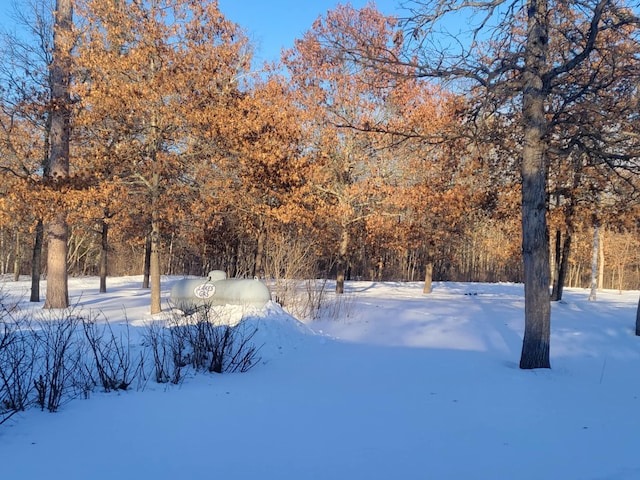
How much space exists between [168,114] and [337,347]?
646 cm

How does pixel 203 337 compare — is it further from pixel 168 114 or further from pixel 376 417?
pixel 168 114

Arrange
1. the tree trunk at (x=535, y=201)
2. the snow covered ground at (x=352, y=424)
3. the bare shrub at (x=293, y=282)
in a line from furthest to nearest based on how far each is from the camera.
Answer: the bare shrub at (x=293, y=282), the tree trunk at (x=535, y=201), the snow covered ground at (x=352, y=424)

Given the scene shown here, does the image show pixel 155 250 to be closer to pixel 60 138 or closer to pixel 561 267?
pixel 60 138

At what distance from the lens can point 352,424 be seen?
4242 millimetres

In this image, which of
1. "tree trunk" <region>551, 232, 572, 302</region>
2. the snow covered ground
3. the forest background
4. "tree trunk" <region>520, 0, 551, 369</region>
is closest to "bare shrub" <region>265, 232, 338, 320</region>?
the forest background

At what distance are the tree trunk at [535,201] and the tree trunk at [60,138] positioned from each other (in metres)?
A: 10.2

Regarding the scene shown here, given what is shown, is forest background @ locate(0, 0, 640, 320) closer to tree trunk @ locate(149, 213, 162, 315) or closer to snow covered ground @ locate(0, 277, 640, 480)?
tree trunk @ locate(149, 213, 162, 315)

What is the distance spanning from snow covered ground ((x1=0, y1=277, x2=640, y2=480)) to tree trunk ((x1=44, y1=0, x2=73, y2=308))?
7103mm

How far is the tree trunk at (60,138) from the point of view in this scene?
37.5 ft

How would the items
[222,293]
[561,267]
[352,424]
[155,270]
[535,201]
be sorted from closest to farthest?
[352,424] → [535,201] → [222,293] → [155,270] → [561,267]

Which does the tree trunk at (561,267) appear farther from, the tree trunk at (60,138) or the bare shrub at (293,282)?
the tree trunk at (60,138)

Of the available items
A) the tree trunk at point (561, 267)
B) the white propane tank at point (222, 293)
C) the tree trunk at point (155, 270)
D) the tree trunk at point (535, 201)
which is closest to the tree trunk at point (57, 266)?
the tree trunk at point (155, 270)

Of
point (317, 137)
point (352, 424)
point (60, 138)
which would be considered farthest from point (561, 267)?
point (60, 138)

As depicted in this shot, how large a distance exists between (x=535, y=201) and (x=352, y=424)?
4.42 m
